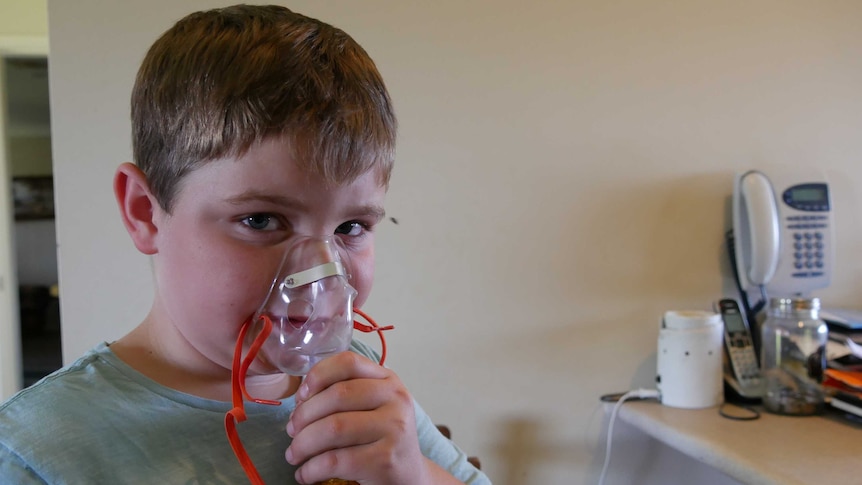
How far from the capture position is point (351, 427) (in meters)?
0.54

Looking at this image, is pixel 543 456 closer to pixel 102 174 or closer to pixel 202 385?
pixel 202 385

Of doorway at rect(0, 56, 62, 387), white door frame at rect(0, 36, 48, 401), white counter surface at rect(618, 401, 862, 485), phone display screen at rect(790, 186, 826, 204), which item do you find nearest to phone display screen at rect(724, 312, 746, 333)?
white counter surface at rect(618, 401, 862, 485)

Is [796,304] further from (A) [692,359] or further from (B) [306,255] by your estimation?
(B) [306,255]

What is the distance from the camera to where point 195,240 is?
585mm

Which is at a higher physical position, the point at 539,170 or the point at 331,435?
the point at 539,170

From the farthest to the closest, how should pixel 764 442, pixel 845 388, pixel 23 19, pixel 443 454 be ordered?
pixel 23 19
pixel 845 388
pixel 764 442
pixel 443 454

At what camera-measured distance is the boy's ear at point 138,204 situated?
25.1 inches

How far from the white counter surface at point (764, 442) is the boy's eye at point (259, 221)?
0.86 metres

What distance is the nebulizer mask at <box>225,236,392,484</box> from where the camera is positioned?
1.90 ft

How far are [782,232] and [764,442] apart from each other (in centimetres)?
55

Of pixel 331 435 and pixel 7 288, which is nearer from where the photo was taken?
pixel 331 435

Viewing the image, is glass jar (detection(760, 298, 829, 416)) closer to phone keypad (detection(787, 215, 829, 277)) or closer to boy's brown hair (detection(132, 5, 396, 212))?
phone keypad (detection(787, 215, 829, 277))

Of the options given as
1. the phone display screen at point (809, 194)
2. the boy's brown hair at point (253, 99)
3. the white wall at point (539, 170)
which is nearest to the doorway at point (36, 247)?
the white wall at point (539, 170)

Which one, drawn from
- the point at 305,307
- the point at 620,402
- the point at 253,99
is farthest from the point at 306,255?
the point at 620,402
